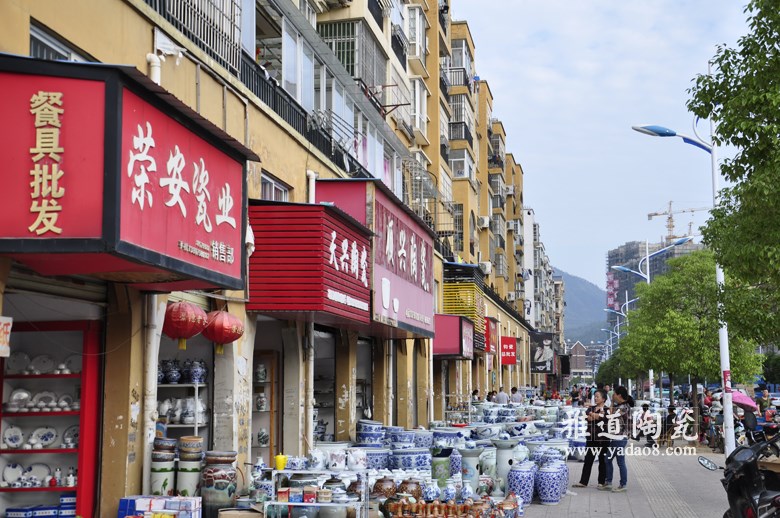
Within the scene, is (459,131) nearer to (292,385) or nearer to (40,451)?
(292,385)

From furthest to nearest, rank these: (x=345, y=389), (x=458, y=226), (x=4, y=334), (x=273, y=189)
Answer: (x=458, y=226) → (x=345, y=389) → (x=273, y=189) → (x=4, y=334)

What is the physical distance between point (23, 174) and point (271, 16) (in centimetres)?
949

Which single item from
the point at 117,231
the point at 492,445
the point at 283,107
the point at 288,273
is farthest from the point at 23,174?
the point at 492,445

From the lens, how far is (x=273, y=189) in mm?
15227

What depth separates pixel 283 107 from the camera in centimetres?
1581

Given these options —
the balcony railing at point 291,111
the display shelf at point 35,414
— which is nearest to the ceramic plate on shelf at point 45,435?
the display shelf at point 35,414

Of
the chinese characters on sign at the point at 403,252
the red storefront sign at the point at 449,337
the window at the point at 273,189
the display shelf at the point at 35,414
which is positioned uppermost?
the window at the point at 273,189

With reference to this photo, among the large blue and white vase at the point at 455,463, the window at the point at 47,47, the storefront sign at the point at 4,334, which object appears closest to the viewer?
the storefront sign at the point at 4,334

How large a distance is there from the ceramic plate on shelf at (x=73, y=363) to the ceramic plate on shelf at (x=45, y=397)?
0.32 metres

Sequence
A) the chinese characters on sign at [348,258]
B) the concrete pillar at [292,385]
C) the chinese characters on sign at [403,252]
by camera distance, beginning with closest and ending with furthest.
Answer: the chinese characters on sign at [348,258] → the concrete pillar at [292,385] → the chinese characters on sign at [403,252]

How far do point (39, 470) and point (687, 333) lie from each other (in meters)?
29.8

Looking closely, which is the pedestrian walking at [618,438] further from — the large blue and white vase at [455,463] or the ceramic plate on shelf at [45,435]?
the ceramic plate on shelf at [45,435]

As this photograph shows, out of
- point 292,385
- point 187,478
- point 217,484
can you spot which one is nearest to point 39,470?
point 187,478

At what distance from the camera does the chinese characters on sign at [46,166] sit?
6887 mm
